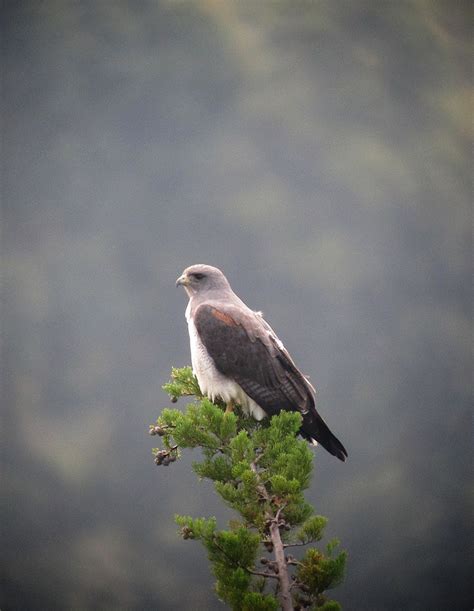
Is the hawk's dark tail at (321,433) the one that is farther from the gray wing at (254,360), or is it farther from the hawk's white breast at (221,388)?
the hawk's white breast at (221,388)

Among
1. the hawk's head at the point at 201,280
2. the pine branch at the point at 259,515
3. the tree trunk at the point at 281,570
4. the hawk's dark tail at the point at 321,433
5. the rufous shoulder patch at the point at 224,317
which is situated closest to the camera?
the tree trunk at the point at 281,570

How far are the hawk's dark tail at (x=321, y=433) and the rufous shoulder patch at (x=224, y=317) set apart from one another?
1.12 m

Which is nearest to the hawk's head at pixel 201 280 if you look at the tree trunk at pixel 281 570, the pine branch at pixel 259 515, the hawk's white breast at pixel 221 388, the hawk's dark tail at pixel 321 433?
the hawk's white breast at pixel 221 388

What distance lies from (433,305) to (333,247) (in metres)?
20.2

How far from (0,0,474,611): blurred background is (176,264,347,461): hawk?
1.66 meters

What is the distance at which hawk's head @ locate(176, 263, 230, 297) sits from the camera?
7.73 m

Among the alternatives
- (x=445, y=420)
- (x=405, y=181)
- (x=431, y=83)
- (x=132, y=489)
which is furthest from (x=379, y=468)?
(x=431, y=83)

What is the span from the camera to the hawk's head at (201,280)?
7.73m

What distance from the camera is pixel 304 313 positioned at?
85812 millimetres

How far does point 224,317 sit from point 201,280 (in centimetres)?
85

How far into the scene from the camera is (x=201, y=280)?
25.6 feet

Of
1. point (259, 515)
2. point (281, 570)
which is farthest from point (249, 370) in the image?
point (281, 570)

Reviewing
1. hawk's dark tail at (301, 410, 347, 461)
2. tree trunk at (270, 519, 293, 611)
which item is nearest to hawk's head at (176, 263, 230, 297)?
hawk's dark tail at (301, 410, 347, 461)

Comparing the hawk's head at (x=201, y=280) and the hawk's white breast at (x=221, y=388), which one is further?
the hawk's head at (x=201, y=280)
